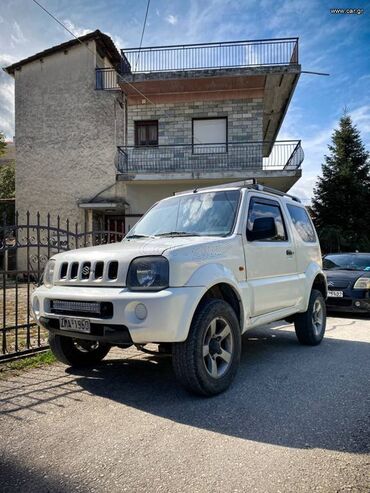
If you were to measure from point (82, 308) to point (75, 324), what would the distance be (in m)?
0.16

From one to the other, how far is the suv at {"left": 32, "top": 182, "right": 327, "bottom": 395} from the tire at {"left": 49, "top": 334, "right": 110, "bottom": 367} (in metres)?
0.01

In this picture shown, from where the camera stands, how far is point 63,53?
18562 mm

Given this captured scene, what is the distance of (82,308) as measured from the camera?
339 cm

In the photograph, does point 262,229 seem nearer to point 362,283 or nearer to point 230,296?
point 230,296

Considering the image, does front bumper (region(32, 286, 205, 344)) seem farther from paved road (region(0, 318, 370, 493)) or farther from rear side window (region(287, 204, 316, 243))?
rear side window (region(287, 204, 316, 243))

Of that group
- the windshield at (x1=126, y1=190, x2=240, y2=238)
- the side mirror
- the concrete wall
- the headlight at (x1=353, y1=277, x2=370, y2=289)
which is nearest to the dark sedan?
the headlight at (x1=353, y1=277, x2=370, y2=289)

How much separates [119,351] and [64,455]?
8.83 feet

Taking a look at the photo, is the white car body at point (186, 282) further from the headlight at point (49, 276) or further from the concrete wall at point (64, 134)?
the concrete wall at point (64, 134)

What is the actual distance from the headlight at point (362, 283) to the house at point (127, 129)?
8.65 m

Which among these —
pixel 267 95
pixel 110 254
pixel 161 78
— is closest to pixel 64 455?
pixel 110 254

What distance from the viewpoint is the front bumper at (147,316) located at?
3033mm

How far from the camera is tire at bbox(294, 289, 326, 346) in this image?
541 cm

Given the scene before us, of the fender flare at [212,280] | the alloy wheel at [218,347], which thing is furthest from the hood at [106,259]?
the alloy wheel at [218,347]

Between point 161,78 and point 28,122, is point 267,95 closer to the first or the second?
point 161,78
